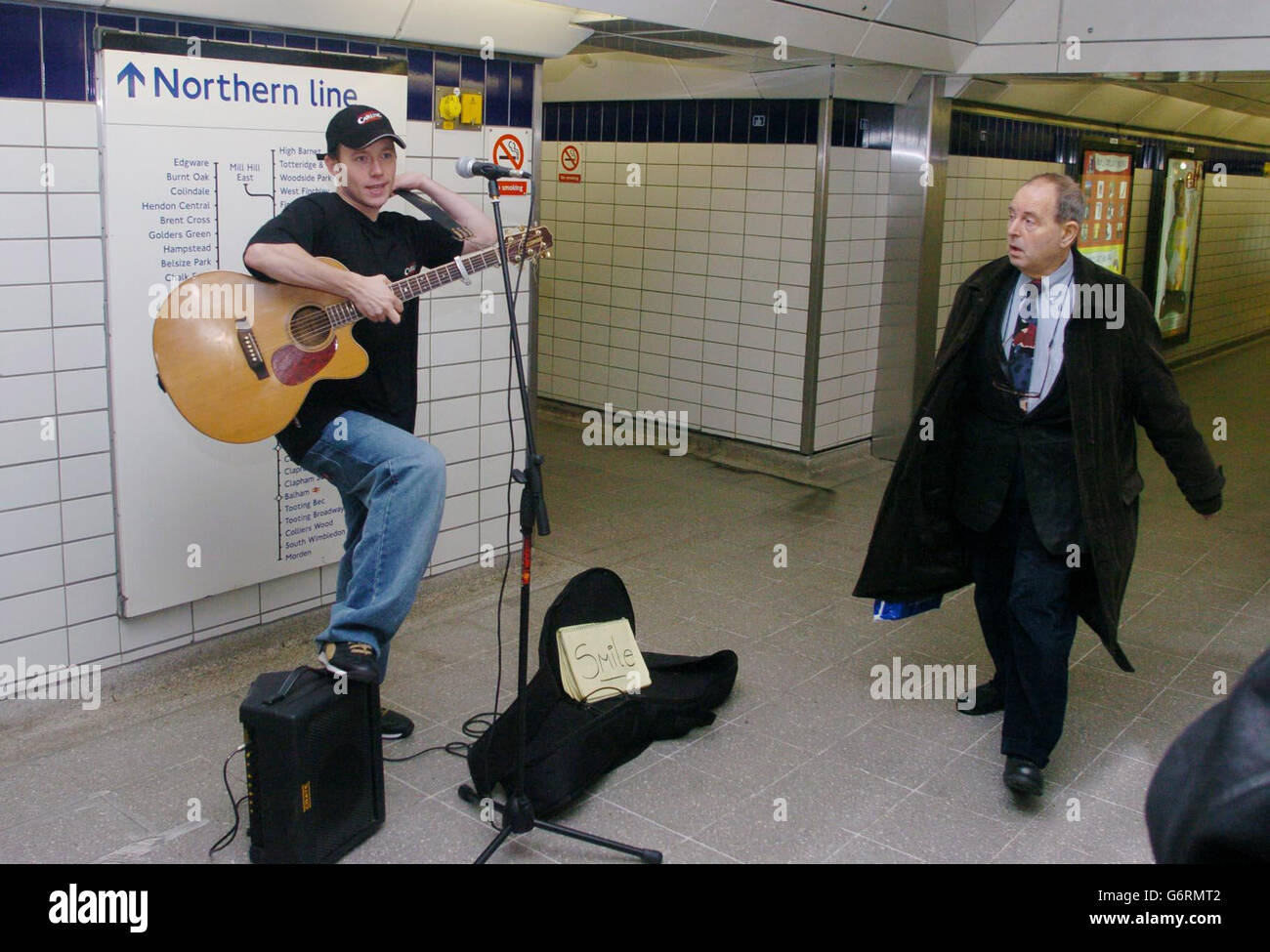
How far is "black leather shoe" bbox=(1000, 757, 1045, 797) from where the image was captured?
Result: 3492 millimetres

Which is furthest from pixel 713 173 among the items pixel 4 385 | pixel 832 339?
pixel 4 385

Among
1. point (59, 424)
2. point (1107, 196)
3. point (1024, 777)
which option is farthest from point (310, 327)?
point (1107, 196)

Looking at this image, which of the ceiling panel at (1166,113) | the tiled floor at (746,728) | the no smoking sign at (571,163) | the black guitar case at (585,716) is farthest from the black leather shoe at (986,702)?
the ceiling panel at (1166,113)

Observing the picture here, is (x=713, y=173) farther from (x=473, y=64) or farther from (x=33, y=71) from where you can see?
(x=33, y=71)

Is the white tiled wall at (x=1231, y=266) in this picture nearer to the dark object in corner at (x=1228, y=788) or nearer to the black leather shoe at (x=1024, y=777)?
the black leather shoe at (x=1024, y=777)

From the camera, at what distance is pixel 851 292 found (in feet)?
24.1

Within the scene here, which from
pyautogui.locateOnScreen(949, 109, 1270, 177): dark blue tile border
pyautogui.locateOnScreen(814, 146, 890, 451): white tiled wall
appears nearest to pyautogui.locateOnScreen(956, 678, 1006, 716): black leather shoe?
pyautogui.locateOnScreen(814, 146, 890, 451): white tiled wall

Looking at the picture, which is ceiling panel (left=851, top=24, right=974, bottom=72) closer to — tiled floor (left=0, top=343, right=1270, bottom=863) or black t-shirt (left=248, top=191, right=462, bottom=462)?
tiled floor (left=0, top=343, right=1270, bottom=863)

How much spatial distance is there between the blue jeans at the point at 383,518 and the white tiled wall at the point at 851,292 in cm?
425

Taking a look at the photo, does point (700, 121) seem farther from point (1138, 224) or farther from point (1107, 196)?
point (1138, 224)

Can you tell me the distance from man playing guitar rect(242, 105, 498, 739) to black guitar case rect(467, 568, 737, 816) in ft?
1.43

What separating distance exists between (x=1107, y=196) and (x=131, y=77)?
8177 millimetres

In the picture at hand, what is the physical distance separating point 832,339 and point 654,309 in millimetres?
1312

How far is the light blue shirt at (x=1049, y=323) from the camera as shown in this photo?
3525mm
